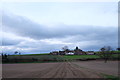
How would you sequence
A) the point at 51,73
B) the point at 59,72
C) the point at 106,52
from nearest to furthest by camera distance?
the point at 51,73 < the point at 59,72 < the point at 106,52

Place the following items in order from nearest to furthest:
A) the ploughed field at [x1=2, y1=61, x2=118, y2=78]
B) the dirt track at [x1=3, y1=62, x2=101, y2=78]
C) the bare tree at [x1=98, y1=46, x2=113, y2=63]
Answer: the dirt track at [x1=3, y1=62, x2=101, y2=78] → the ploughed field at [x1=2, y1=61, x2=118, y2=78] → the bare tree at [x1=98, y1=46, x2=113, y2=63]

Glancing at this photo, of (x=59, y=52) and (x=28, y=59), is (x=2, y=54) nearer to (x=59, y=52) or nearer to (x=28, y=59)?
(x=28, y=59)

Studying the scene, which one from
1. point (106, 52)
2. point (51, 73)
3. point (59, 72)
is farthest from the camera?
point (106, 52)

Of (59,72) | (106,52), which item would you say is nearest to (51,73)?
(59,72)

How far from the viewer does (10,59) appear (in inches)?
2689

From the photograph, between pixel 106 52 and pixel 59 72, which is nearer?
pixel 59 72

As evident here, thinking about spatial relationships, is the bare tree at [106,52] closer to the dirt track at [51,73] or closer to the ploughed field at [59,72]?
the ploughed field at [59,72]

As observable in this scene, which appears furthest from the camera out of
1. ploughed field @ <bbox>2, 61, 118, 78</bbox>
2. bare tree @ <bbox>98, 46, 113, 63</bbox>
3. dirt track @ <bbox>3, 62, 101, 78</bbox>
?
bare tree @ <bbox>98, 46, 113, 63</bbox>

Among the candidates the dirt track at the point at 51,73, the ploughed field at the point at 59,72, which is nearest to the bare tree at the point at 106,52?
the ploughed field at the point at 59,72

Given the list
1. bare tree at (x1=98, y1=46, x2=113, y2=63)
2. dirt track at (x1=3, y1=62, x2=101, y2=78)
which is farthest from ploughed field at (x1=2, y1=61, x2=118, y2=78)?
bare tree at (x1=98, y1=46, x2=113, y2=63)

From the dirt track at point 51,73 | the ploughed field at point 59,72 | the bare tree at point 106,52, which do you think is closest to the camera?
the dirt track at point 51,73

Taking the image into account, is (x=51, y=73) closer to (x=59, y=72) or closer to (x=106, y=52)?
(x=59, y=72)

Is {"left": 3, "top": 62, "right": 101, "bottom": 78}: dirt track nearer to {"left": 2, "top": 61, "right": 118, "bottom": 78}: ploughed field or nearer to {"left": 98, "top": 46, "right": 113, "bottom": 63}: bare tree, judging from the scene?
{"left": 2, "top": 61, "right": 118, "bottom": 78}: ploughed field

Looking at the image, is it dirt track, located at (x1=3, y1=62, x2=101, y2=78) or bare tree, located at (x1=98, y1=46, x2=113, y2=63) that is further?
bare tree, located at (x1=98, y1=46, x2=113, y2=63)
